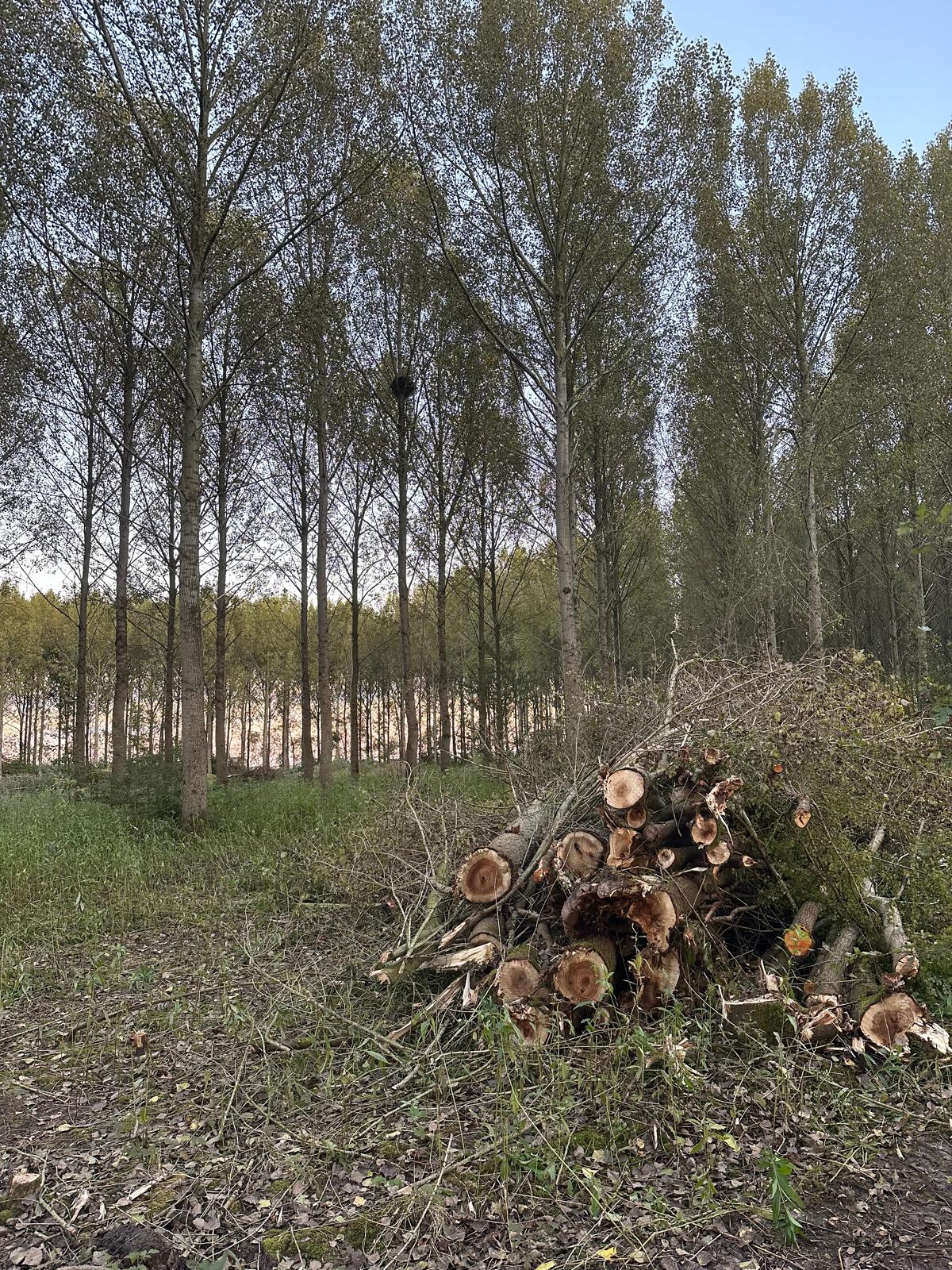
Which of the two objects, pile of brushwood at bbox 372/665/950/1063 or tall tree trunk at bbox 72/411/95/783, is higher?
tall tree trunk at bbox 72/411/95/783

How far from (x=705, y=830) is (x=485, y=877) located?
1.32 m

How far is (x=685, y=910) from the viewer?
4113 mm

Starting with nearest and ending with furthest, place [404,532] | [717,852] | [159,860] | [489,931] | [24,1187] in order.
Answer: [24,1187] < [717,852] < [489,931] < [159,860] < [404,532]

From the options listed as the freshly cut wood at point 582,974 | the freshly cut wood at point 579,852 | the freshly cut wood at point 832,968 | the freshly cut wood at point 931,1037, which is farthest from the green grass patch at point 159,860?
the freshly cut wood at point 931,1037

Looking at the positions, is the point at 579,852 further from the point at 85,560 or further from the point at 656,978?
the point at 85,560

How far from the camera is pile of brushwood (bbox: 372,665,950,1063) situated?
12.1 ft

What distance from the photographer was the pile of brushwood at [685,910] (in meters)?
3.70

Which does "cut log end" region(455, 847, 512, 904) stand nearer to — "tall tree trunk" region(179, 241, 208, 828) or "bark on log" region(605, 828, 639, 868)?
"bark on log" region(605, 828, 639, 868)

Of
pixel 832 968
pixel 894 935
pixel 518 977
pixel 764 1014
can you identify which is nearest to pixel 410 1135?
pixel 518 977

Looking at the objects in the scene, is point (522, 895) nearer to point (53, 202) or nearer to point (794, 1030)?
point (794, 1030)

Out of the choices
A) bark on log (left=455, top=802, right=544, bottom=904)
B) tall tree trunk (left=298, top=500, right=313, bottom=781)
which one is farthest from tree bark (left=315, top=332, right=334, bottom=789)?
bark on log (left=455, top=802, right=544, bottom=904)

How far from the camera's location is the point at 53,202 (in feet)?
33.2

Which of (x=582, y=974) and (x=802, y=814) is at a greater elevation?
(x=802, y=814)

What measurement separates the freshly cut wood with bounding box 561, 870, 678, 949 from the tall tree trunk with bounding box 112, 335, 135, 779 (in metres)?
11.8
